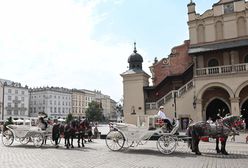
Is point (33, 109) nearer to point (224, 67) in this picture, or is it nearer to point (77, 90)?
point (77, 90)

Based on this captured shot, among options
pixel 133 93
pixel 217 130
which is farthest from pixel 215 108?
pixel 217 130

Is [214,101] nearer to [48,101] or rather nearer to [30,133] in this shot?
[30,133]

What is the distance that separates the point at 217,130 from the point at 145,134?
3.61 m

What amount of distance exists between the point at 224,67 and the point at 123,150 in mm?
17566

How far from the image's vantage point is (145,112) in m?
33.8

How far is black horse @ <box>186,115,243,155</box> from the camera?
1390 cm

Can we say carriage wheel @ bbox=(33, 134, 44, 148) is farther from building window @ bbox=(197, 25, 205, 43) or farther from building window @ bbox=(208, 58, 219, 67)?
building window @ bbox=(197, 25, 205, 43)

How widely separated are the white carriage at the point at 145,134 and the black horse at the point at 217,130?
0.79 meters

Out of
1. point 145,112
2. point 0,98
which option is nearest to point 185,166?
point 145,112

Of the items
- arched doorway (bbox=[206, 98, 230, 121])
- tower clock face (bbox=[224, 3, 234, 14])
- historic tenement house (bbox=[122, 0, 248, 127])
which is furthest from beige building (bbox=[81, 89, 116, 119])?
tower clock face (bbox=[224, 3, 234, 14])

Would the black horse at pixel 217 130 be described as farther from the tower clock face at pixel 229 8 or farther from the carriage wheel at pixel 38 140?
the tower clock face at pixel 229 8

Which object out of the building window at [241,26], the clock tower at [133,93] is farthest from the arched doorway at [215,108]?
the building window at [241,26]

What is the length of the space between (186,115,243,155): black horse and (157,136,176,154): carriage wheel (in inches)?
39.1

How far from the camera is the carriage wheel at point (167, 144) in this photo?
562 inches
